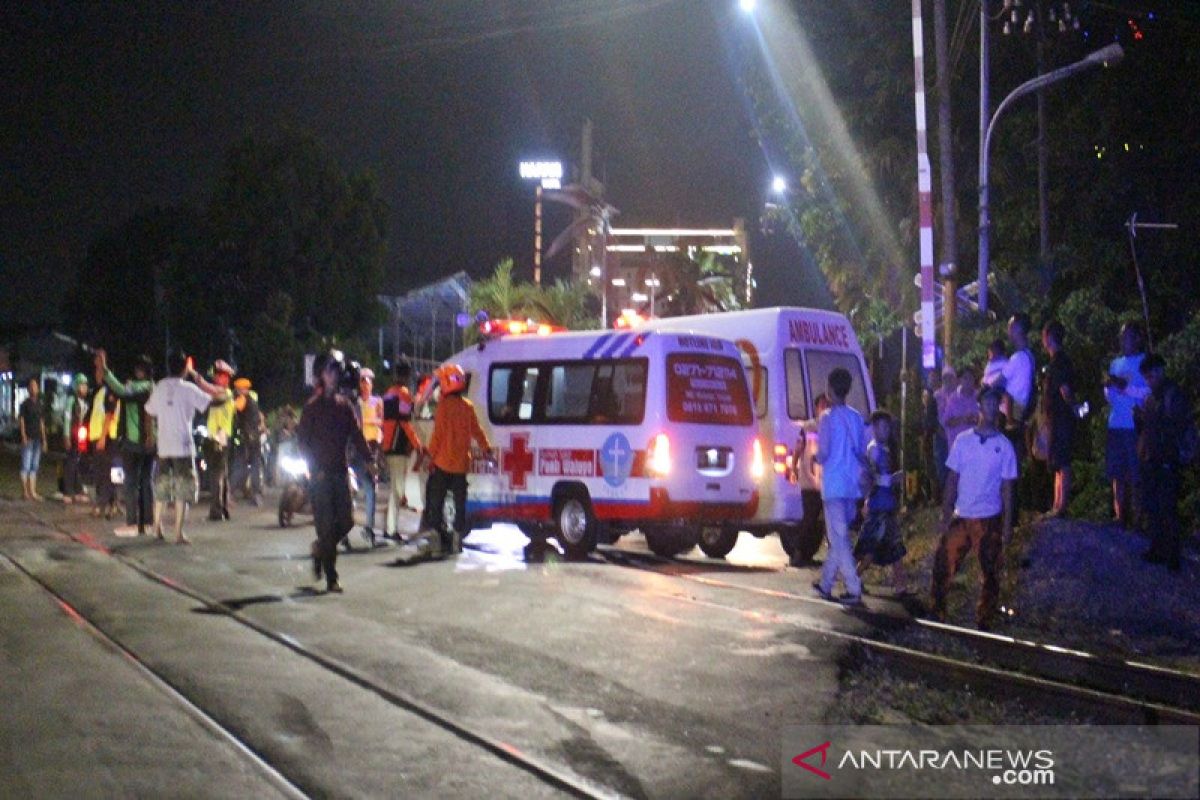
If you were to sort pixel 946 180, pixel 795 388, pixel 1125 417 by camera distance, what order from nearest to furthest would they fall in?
pixel 1125 417
pixel 795 388
pixel 946 180

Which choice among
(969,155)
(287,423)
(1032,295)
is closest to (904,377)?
(1032,295)

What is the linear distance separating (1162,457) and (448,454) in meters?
6.38

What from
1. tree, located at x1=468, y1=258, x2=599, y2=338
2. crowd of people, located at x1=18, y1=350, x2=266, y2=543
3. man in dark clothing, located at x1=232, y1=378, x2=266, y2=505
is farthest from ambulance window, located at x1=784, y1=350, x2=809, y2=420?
tree, located at x1=468, y1=258, x2=599, y2=338

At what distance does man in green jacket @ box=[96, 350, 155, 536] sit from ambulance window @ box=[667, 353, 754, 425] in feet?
19.6

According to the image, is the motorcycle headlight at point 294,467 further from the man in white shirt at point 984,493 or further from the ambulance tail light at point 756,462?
the man in white shirt at point 984,493

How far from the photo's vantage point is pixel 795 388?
51.2 ft

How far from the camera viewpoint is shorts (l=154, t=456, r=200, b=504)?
15.3m

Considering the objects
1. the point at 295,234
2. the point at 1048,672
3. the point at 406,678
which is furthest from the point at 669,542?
the point at 295,234

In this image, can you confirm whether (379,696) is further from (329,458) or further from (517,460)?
(517,460)

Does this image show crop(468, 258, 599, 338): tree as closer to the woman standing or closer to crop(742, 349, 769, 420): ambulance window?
the woman standing

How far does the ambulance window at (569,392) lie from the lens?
15.2 m

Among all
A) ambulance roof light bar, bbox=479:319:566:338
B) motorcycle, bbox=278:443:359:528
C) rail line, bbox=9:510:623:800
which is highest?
ambulance roof light bar, bbox=479:319:566:338

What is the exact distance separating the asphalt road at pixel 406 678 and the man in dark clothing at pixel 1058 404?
2.91 meters

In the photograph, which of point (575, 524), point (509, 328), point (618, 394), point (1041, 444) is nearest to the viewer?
point (1041, 444)
